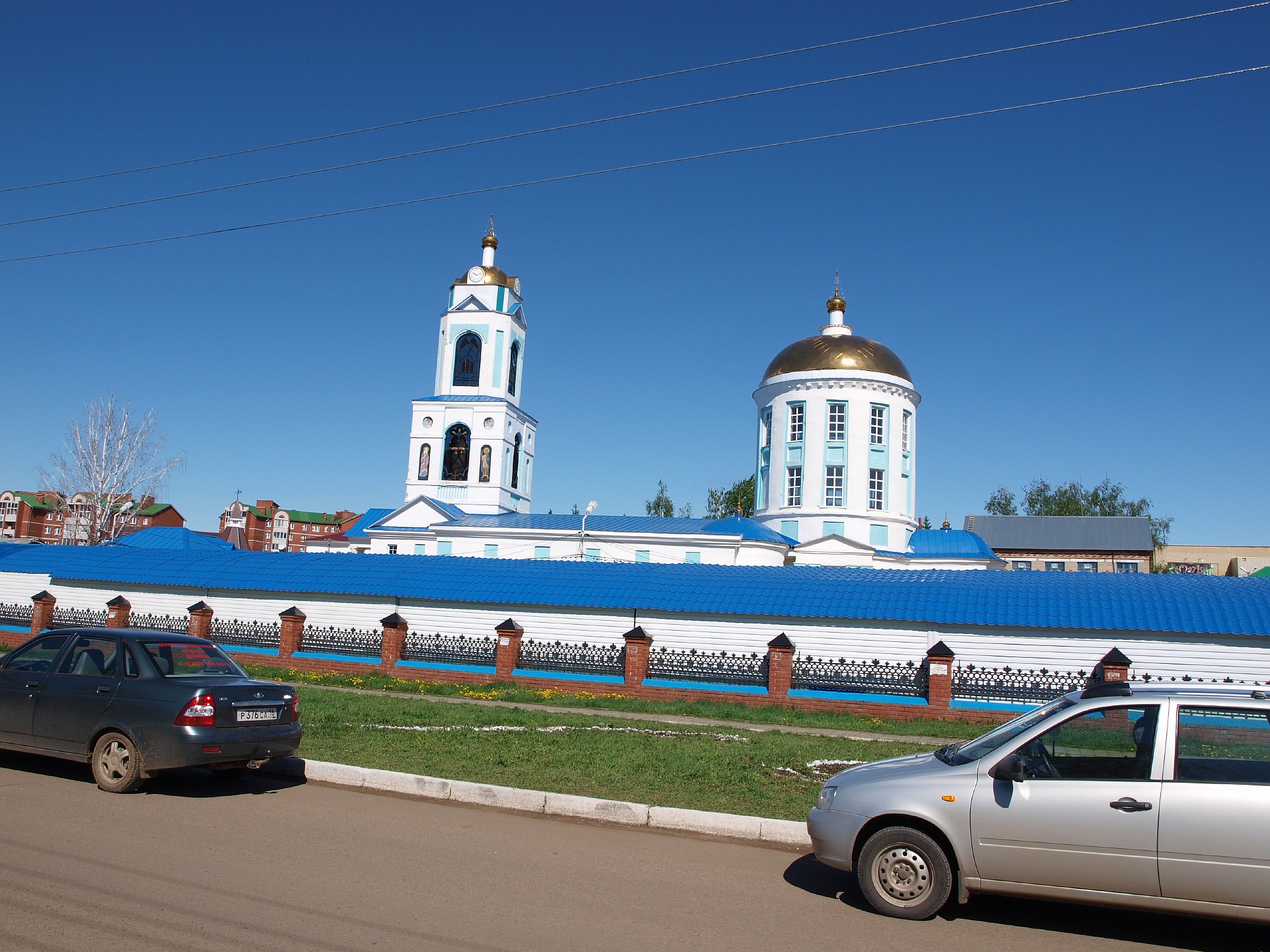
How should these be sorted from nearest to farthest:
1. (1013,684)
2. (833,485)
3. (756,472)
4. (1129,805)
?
(1129,805) → (1013,684) → (833,485) → (756,472)

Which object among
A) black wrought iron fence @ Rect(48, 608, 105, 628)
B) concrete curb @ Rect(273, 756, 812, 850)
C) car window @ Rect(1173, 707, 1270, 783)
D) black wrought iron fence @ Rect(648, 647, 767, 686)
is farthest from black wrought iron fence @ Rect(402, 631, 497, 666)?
car window @ Rect(1173, 707, 1270, 783)

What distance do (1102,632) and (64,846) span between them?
15.8 metres

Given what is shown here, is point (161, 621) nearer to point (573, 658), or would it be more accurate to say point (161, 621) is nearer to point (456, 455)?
point (573, 658)

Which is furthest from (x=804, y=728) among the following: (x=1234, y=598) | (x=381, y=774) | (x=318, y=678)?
(x=318, y=678)

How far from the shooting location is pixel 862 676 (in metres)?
17.0

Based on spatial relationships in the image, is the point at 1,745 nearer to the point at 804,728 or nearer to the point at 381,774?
the point at 381,774

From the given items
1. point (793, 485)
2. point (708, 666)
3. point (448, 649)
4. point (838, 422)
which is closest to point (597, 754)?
point (708, 666)

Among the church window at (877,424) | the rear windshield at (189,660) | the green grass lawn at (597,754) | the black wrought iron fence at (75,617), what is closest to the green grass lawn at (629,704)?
the green grass lawn at (597,754)

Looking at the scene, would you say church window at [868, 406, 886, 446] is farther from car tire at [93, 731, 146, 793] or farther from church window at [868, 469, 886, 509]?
car tire at [93, 731, 146, 793]

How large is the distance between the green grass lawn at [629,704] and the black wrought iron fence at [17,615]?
8.07 meters

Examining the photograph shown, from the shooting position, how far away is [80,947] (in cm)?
458

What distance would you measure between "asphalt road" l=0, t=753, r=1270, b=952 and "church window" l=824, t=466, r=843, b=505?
32.8 metres

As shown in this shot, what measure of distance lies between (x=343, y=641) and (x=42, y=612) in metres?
9.15

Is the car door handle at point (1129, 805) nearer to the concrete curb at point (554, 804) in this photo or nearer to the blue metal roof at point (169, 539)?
the concrete curb at point (554, 804)
